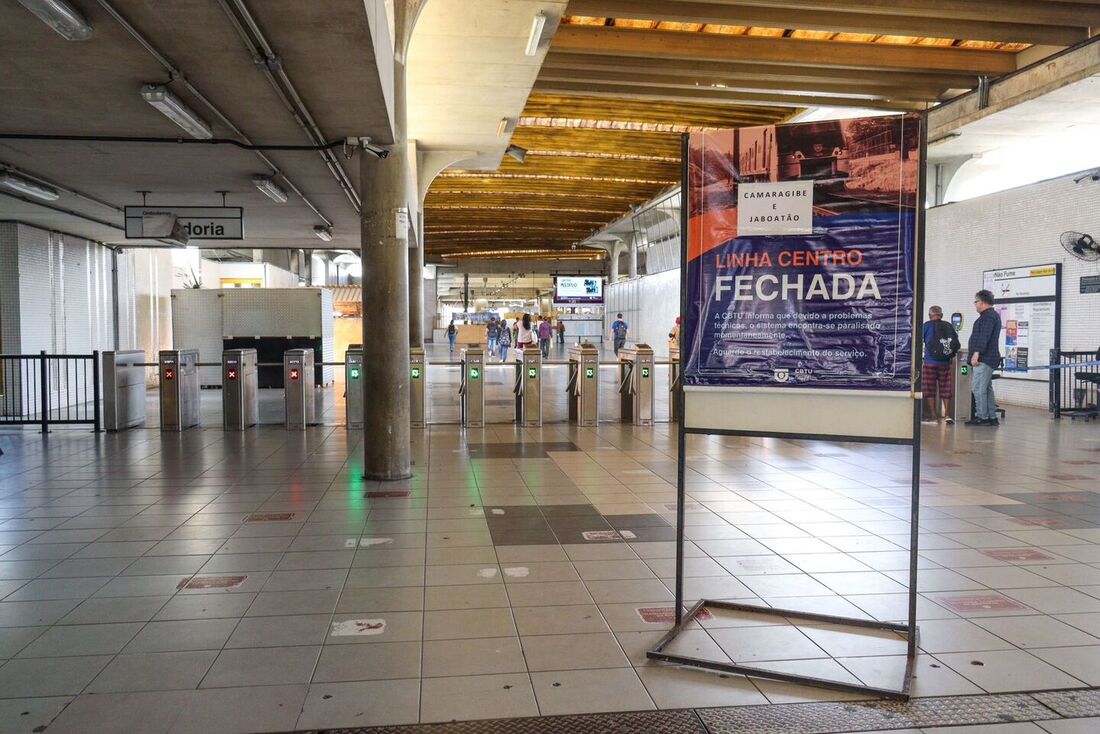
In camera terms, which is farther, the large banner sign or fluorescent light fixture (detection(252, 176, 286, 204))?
fluorescent light fixture (detection(252, 176, 286, 204))

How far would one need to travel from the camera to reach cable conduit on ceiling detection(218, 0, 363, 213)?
5023 millimetres

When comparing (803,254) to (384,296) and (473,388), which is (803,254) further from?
(473,388)

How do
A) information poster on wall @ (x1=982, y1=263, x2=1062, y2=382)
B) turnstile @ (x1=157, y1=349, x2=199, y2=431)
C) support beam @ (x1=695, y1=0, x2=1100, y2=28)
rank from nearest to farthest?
support beam @ (x1=695, y1=0, x2=1100, y2=28)
turnstile @ (x1=157, y1=349, x2=199, y2=431)
information poster on wall @ (x1=982, y1=263, x2=1062, y2=382)

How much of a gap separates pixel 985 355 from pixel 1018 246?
3569 millimetres

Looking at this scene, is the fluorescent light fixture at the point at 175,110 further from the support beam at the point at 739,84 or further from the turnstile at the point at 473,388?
the support beam at the point at 739,84

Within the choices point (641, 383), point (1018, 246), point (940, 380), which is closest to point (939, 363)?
point (940, 380)

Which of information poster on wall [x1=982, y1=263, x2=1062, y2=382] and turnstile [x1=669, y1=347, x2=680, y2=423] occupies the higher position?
information poster on wall [x1=982, y1=263, x2=1062, y2=382]

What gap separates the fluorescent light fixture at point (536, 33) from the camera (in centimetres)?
859

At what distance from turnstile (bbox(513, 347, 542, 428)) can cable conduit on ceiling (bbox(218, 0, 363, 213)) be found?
13.4 ft

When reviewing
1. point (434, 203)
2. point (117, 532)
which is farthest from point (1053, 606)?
point (434, 203)

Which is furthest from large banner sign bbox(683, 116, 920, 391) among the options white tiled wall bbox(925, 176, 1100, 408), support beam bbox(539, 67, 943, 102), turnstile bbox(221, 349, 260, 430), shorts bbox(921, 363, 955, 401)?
white tiled wall bbox(925, 176, 1100, 408)

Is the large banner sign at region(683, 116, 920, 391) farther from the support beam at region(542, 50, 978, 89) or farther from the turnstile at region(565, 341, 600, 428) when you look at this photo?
the support beam at region(542, 50, 978, 89)

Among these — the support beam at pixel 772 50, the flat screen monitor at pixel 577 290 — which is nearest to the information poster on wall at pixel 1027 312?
the support beam at pixel 772 50

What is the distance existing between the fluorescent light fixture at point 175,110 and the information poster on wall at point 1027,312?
12522 millimetres
